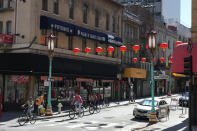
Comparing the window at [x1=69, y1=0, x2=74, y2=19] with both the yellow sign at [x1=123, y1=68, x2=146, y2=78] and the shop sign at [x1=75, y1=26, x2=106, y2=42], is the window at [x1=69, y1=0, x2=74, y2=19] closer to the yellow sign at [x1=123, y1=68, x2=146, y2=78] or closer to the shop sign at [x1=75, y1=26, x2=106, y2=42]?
the shop sign at [x1=75, y1=26, x2=106, y2=42]

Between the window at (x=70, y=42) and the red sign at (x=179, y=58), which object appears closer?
the red sign at (x=179, y=58)

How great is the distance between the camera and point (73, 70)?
31.4m

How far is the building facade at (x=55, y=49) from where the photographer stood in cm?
2698

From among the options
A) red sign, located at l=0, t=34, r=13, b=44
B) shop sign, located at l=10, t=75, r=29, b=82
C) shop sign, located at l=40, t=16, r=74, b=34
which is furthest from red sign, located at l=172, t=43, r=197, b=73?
red sign, located at l=0, t=34, r=13, b=44

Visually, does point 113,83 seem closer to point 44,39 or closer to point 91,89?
point 91,89

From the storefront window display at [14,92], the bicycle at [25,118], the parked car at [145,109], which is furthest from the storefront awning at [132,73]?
the bicycle at [25,118]

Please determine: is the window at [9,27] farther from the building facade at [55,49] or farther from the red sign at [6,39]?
the red sign at [6,39]

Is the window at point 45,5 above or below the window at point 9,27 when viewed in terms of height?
above

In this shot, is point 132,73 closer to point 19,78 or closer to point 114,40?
point 114,40

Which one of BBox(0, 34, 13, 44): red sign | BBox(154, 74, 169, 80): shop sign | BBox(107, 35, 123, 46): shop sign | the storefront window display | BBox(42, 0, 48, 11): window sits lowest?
the storefront window display

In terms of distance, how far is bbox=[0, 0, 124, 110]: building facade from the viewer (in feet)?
88.5

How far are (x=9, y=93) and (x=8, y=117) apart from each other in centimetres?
581

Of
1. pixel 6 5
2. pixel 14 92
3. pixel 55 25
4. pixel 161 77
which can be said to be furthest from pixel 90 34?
pixel 161 77

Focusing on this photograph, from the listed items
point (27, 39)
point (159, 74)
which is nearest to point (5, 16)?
point (27, 39)
